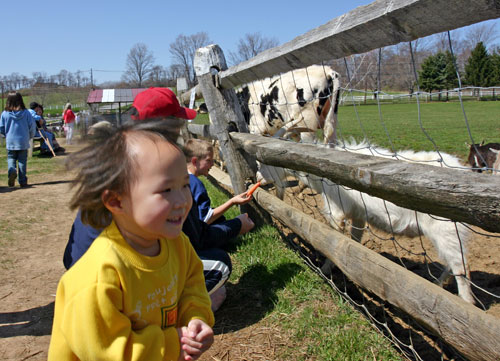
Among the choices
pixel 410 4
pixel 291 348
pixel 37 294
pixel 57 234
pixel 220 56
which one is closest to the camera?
pixel 410 4

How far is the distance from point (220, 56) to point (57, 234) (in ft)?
9.56

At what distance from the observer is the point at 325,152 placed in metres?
2.57

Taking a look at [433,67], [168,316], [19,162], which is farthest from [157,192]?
[19,162]

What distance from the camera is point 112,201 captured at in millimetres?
1457

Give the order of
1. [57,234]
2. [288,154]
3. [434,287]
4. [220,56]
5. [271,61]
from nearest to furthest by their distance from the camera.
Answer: [434,287] < [288,154] < [271,61] < [220,56] < [57,234]

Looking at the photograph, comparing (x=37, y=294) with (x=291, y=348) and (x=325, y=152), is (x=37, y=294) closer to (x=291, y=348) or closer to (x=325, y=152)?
(x=291, y=348)

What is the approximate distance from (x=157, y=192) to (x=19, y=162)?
8480mm

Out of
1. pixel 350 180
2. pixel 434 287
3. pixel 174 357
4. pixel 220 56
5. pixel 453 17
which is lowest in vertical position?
pixel 434 287

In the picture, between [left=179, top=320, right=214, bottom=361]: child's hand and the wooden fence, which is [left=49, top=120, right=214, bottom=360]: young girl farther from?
the wooden fence

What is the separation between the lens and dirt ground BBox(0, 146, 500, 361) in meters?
2.70

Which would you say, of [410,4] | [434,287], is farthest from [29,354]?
[410,4]

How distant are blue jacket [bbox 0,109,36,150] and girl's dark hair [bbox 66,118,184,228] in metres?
8.26

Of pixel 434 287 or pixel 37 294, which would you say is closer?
pixel 434 287

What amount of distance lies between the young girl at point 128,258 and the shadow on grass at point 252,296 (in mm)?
1447
